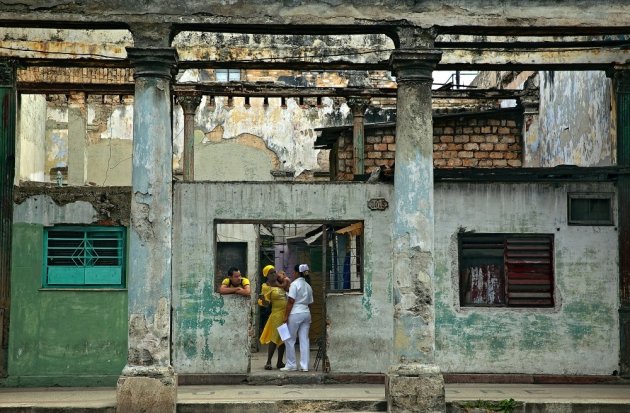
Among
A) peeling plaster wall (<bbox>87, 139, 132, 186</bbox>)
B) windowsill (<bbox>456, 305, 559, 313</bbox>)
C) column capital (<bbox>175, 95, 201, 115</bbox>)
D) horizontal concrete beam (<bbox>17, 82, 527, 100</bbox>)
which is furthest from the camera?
peeling plaster wall (<bbox>87, 139, 132, 186</bbox>)

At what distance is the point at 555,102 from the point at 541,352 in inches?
217

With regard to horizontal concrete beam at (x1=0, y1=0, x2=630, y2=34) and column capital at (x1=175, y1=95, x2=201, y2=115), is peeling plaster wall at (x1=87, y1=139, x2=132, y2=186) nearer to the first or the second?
column capital at (x1=175, y1=95, x2=201, y2=115)

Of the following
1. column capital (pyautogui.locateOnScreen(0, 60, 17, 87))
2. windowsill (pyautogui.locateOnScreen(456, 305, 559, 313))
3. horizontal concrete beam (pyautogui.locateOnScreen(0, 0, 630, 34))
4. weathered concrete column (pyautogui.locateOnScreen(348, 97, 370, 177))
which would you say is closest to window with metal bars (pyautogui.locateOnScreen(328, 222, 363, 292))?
weathered concrete column (pyautogui.locateOnScreen(348, 97, 370, 177))

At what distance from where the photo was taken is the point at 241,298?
1379 centimetres

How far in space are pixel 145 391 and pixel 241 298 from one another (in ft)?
9.23

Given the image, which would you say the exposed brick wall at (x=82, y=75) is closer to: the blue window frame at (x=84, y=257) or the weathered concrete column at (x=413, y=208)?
the blue window frame at (x=84, y=257)

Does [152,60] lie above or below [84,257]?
above

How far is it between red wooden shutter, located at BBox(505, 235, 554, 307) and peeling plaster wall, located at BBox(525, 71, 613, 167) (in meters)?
1.76

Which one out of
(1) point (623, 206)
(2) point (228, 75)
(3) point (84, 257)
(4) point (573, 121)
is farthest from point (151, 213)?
(2) point (228, 75)

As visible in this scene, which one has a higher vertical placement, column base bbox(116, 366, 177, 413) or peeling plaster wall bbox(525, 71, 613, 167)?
peeling plaster wall bbox(525, 71, 613, 167)

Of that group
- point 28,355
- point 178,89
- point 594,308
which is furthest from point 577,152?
point 28,355

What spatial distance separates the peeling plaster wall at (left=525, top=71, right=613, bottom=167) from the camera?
15.2m

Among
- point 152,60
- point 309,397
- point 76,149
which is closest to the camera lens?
point 152,60

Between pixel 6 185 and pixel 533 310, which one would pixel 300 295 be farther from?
pixel 6 185
